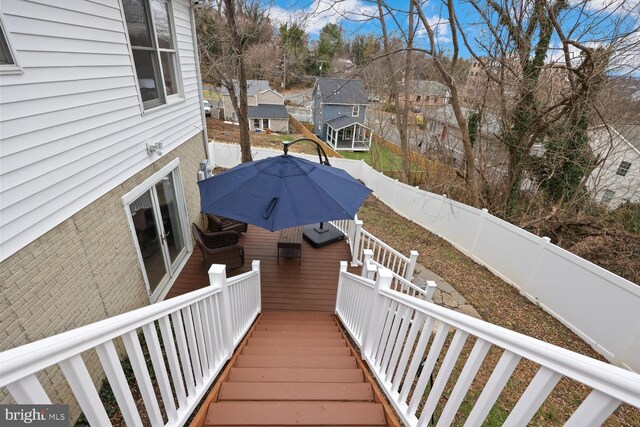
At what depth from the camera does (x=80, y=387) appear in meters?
1.04

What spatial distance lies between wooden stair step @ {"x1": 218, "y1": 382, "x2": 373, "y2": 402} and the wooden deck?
98.6 inches

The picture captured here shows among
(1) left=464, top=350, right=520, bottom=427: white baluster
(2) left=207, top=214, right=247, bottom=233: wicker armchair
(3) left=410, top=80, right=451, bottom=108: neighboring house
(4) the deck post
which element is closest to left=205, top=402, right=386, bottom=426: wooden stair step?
(1) left=464, top=350, right=520, bottom=427: white baluster

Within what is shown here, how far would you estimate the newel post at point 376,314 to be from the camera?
2480 millimetres

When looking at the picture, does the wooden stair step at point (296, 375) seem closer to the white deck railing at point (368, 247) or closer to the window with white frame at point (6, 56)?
the white deck railing at point (368, 247)

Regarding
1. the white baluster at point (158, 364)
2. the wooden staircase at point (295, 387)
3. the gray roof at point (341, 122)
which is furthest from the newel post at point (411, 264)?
the gray roof at point (341, 122)

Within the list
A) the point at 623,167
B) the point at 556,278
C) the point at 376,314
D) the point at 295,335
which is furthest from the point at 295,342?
the point at 623,167

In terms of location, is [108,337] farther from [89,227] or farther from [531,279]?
[531,279]

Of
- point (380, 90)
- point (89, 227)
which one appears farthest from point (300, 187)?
point (380, 90)

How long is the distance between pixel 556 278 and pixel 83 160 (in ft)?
26.1

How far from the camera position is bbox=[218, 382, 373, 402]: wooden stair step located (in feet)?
7.06

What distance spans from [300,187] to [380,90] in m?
13.0

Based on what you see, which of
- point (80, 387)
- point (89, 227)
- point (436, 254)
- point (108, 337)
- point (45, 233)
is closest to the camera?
point (80, 387)

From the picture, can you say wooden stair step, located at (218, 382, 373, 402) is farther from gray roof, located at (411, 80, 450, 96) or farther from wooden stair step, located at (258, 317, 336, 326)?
gray roof, located at (411, 80, 450, 96)

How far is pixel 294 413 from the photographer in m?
1.95
